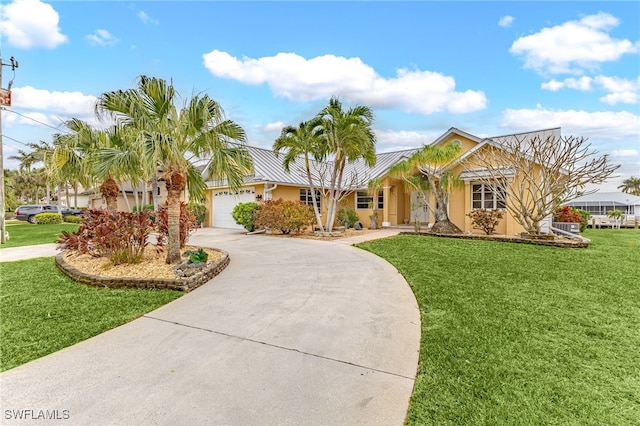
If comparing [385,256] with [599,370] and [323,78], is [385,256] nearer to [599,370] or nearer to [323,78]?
[599,370]

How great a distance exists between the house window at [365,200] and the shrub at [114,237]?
12896 mm

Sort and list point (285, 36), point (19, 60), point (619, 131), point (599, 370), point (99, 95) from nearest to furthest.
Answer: point (599, 370) → point (99, 95) → point (285, 36) → point (19, 60) → point (619, 131)

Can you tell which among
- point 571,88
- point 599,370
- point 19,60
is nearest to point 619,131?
point 571,88

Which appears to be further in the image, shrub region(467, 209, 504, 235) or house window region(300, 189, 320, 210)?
house window region(300, 189, 320, 210)

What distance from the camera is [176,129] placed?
726 cm

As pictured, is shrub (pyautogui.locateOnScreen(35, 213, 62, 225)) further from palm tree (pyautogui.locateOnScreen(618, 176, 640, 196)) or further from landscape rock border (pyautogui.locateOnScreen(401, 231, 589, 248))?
palm tree (pyautogui.locateOnScreen(618, 176, 640, 196))

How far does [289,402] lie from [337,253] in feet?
24.2

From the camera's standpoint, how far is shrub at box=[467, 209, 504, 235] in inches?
538

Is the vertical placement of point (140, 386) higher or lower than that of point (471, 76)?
lower

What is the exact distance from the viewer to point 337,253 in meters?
10.1

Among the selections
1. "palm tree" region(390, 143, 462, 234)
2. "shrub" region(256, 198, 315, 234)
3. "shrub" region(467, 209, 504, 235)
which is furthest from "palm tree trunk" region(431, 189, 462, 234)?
"shrub" region(256, 198, 315, 234)

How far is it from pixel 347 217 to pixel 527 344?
14.0 metres

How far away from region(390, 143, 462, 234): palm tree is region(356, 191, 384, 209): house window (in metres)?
3.25

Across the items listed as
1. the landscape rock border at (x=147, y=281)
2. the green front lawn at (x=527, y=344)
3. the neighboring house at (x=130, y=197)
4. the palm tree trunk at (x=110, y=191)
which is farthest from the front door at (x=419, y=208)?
the neighboring house at (x=130, y=197)
